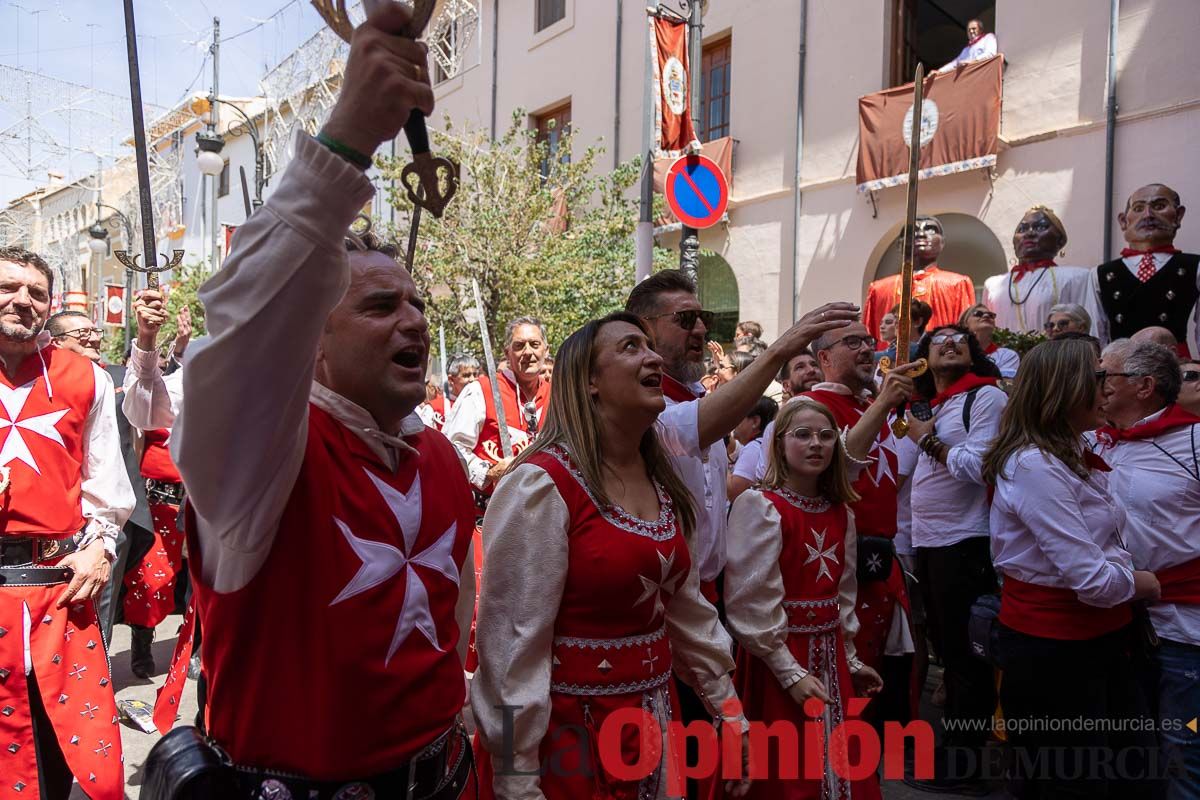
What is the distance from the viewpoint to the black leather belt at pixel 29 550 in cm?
324

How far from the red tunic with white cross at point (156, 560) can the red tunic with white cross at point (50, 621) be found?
104 inches

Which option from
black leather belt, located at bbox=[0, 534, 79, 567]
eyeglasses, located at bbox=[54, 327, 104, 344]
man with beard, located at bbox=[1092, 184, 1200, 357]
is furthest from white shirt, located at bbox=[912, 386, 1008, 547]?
eyeglasses, located at bbox=[54, 327, 104, 344]

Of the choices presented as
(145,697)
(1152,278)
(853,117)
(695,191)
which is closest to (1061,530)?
(1152,278)

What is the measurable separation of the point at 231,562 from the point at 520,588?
3.28 feet

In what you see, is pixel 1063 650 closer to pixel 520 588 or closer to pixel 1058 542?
pixel 1058 542

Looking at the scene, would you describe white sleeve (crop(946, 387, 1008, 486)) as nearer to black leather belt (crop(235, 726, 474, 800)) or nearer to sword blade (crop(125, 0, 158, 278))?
black leather belt (crop(235, 726, 474, 800))

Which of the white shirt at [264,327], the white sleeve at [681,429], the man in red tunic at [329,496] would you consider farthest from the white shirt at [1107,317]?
the white shirt at [264,327]

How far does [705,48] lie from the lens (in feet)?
48.2

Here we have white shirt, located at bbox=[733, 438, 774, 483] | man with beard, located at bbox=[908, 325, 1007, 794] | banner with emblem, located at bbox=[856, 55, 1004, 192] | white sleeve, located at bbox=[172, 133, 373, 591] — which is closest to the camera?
white sleeve, located at bbox=[172, 133, 373, 591]

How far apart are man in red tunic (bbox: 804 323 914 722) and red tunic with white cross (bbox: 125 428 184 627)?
4.52 meters

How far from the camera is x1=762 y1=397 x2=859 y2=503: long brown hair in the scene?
3.74 meters

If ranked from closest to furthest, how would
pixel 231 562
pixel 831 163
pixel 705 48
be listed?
pixel 231 562 < pixel 831 163 < pixel 705 48

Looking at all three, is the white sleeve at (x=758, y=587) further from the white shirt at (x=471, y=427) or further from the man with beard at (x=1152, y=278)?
the man with beard at (x=1152, y=278)

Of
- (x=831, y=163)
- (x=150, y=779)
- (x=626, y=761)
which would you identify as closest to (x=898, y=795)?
(x=626, y=761)
